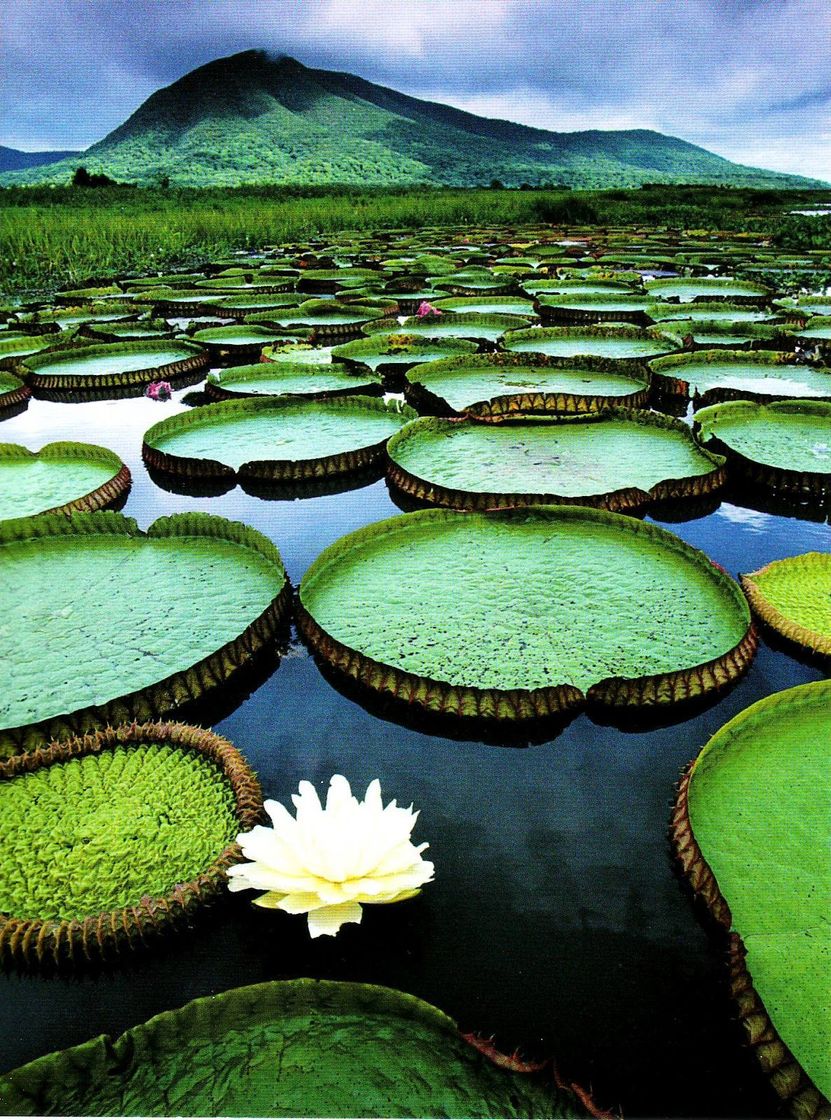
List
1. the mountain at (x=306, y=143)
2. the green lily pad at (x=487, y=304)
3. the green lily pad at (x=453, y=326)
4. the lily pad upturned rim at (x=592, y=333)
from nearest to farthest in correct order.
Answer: the lily pad upturned rim at (x=592, y=333) < the green lily pad at (x=453, y=326) < the green lily pad at (x=487, y=304) < the mountain at (x=306, y=143)

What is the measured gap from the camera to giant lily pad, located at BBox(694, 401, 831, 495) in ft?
8.47

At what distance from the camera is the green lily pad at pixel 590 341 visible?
15.0ft

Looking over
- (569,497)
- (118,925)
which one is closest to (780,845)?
(118,925)

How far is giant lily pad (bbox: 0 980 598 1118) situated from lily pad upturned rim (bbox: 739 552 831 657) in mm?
1184

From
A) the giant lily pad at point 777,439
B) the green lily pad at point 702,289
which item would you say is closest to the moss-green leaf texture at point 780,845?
the giant lily pad at point 777,439

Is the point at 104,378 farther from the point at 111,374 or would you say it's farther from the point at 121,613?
the point at 121,613

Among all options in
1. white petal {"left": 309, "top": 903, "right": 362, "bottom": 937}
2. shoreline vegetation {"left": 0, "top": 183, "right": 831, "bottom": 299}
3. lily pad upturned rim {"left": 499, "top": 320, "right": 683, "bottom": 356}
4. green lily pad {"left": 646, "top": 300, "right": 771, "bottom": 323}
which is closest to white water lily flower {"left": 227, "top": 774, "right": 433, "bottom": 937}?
white petal {"left": 309, "top": 903, "right": 362, "bottom": 937}

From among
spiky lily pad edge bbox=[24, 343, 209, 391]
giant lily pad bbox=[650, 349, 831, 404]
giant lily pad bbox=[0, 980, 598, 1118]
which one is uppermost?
giant lily pad bbox=[650, 349, 831, 404]

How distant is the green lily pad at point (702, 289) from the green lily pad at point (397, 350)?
262cm

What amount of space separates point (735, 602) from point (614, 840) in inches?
30.5

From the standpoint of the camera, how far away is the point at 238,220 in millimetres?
12977

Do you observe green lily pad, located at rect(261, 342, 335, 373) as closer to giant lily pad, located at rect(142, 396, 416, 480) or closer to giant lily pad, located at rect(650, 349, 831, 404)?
giant lily pad, located at rect(142, 396, 416, 480)

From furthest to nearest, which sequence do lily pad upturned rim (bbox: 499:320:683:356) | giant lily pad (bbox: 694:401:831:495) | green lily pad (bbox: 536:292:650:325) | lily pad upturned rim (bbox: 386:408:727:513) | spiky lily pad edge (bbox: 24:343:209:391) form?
green lily pad (bbox: 536:292:650:325) < lily pad upturned rim (bbox: 499:320:683:356) < spiky lily pad edge (bbox: 24:343:209:391) < giant lily pad (bbox: 694:401:831:495) < lily pad upturned rim (bbox: 386:408:727:513)

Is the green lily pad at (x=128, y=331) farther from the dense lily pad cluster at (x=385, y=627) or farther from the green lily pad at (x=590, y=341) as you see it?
the green lily pad at (x=590, y=341)
